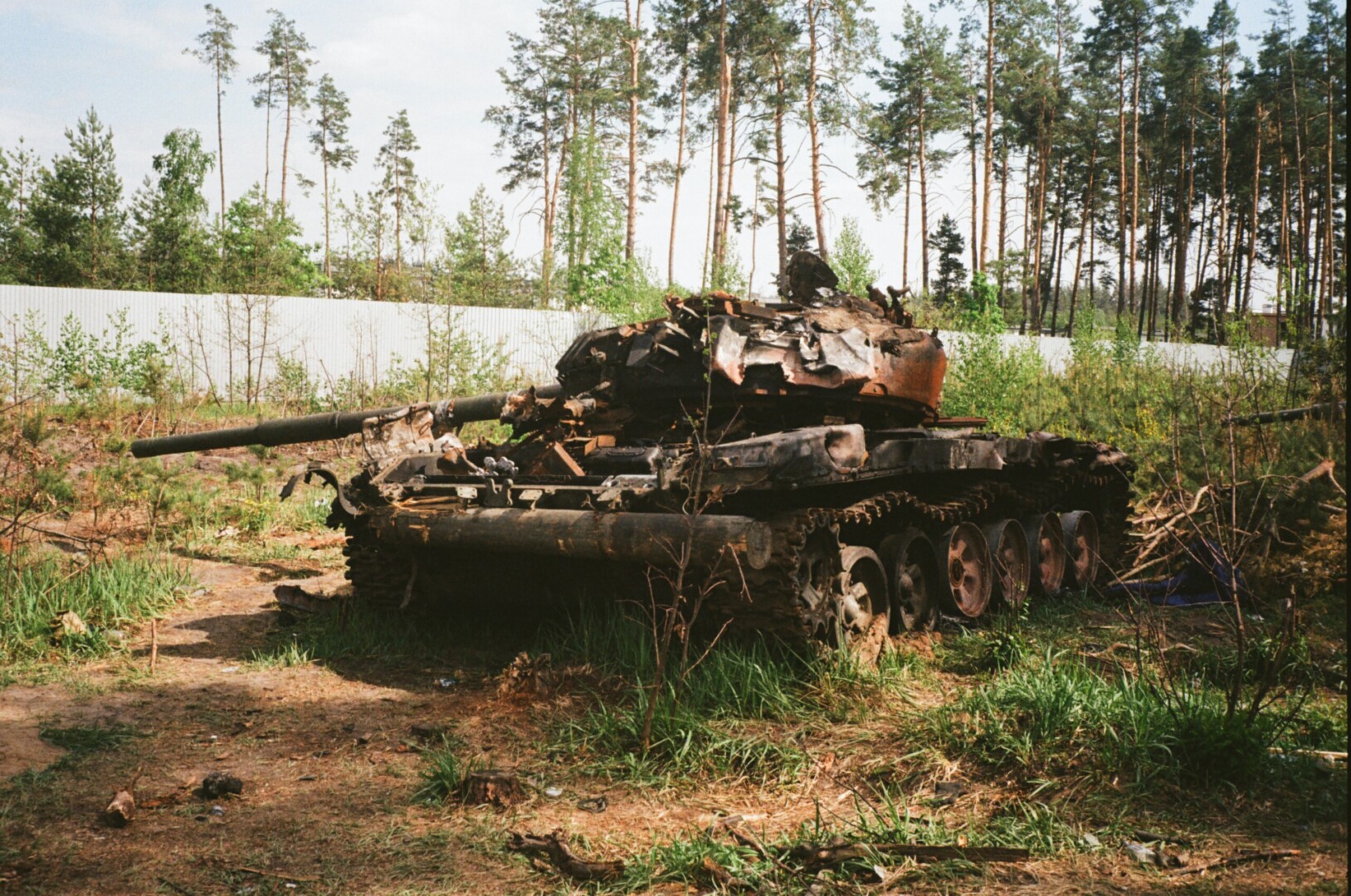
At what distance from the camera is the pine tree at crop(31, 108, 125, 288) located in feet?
99.7

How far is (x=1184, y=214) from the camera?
37.8 metres

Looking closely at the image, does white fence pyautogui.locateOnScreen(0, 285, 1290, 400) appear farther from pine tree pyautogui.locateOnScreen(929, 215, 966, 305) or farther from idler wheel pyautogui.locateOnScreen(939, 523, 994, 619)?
pine tree pyautogui.locateOnScreen(929, 215, 966, 305)

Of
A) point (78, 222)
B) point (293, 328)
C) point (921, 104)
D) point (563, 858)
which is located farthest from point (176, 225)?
point (563, 858)

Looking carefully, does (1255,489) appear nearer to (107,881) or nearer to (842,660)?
(842,660)

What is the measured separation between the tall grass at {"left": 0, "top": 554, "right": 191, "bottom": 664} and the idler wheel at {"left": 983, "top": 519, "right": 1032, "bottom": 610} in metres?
5.94

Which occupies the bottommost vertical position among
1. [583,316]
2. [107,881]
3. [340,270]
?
[107,881]

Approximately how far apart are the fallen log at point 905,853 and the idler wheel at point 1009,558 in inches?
161

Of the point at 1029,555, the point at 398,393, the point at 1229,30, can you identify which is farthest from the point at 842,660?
the point at 1229,30

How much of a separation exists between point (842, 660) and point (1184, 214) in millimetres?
37656

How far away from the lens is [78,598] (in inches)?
279

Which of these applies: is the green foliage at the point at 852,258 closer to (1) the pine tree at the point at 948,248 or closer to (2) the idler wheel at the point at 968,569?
(2) the idler wheel at the point at 968,569

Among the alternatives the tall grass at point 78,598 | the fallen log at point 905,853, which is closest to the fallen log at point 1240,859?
the fallen log at point 905,853

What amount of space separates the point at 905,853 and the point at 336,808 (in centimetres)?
225

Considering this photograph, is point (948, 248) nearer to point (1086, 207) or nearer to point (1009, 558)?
point (1086, 207)
